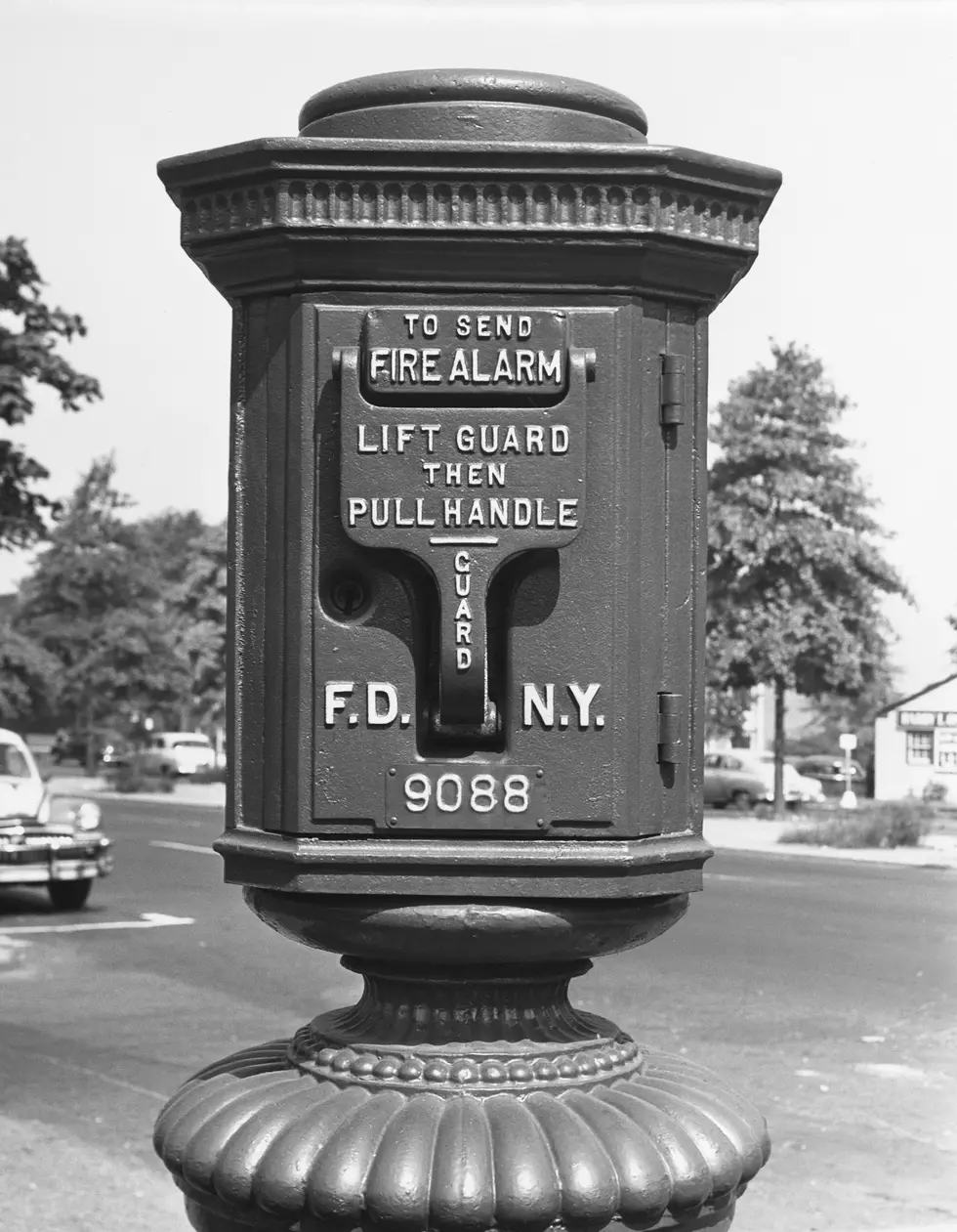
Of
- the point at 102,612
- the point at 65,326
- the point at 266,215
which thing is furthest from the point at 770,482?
the point at 266,215

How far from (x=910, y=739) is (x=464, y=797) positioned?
1767 inches

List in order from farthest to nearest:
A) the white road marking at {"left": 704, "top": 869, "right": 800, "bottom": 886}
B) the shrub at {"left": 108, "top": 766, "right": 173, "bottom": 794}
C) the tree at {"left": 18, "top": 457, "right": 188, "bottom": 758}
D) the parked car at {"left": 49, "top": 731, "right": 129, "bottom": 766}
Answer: the parked car at {"left": 49, "top": 731, "right": 129, "bottom": 766}, the tree at {"left": 18, "top": 457, "right": 188, "bottom": 758}, the shrub at {"left": 108, "top": 766, "right": 173, "bottom": 794}, the white road marking at {"left": 704, "top": 869, "right": 800, "bottom": 886}

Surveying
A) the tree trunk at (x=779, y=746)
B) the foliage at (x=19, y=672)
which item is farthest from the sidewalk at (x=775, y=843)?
the foliage at (x=19, y=672)

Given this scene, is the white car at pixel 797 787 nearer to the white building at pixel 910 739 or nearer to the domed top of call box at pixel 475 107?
the white building at pixel 910 739

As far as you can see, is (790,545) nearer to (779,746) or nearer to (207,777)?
(779,746)

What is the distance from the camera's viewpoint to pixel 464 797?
2.51 meters

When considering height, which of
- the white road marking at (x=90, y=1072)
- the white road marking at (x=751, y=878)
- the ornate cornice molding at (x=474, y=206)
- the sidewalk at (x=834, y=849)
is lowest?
the sidewalk at (x=834, y=849)

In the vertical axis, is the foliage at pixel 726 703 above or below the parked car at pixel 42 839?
above

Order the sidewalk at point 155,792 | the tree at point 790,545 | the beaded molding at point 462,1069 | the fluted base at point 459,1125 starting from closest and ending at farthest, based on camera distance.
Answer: the fluted base at point 459,1125, the beaded molding at point 462,1069, the tree at point 790,545, the sidewalk at point 155,792

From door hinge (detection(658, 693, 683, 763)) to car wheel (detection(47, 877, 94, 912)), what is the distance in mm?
13070

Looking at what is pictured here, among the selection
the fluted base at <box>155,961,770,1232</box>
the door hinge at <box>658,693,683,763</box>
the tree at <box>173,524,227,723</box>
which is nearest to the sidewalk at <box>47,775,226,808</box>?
the tree at <box>173,524,227,723</box>

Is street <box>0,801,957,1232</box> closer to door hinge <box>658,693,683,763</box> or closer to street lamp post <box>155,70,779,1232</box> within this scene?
street lamp post <box>155,70,779,1232</box>

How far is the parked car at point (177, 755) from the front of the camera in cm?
4631

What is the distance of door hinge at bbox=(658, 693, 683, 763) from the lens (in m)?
2.62
